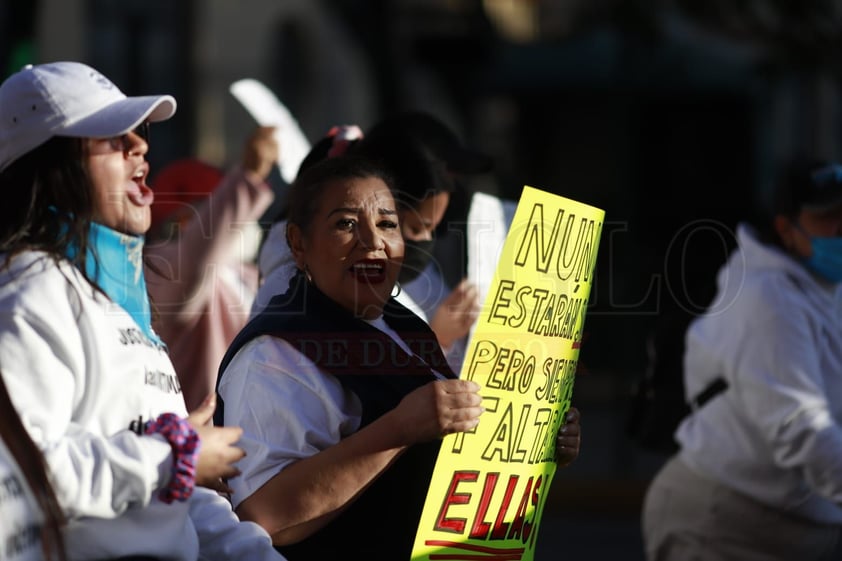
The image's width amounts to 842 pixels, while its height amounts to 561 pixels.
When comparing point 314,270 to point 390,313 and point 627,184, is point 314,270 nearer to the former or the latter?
point 390,313

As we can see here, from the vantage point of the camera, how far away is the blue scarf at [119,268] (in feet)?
8.69

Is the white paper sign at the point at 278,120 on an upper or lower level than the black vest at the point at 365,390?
upper

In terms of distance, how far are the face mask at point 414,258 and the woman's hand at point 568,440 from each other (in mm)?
949

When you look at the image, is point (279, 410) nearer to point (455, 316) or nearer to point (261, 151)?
point (455, 316)

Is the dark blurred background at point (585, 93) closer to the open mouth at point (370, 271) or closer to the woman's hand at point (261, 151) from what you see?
the woman's hand at point (261, 151)

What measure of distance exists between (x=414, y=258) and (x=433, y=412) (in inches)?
53.2

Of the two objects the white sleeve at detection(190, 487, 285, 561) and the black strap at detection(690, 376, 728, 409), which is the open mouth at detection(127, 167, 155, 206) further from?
the black strap at detection(690, 376, 728, 409)

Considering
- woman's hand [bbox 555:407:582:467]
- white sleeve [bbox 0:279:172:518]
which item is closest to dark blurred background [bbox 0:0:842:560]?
woman's hand [bbox 555:407:582:467]

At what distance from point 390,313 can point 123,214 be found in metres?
0.75

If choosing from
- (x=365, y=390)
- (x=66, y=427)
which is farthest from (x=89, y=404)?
(x=365, y=390)

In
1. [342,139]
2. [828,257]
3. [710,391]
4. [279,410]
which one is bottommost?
[710,391]

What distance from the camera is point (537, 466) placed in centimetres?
314

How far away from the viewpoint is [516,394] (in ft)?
10.1

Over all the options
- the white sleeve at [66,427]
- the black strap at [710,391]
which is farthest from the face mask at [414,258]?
the white sleeve at [66,427]
